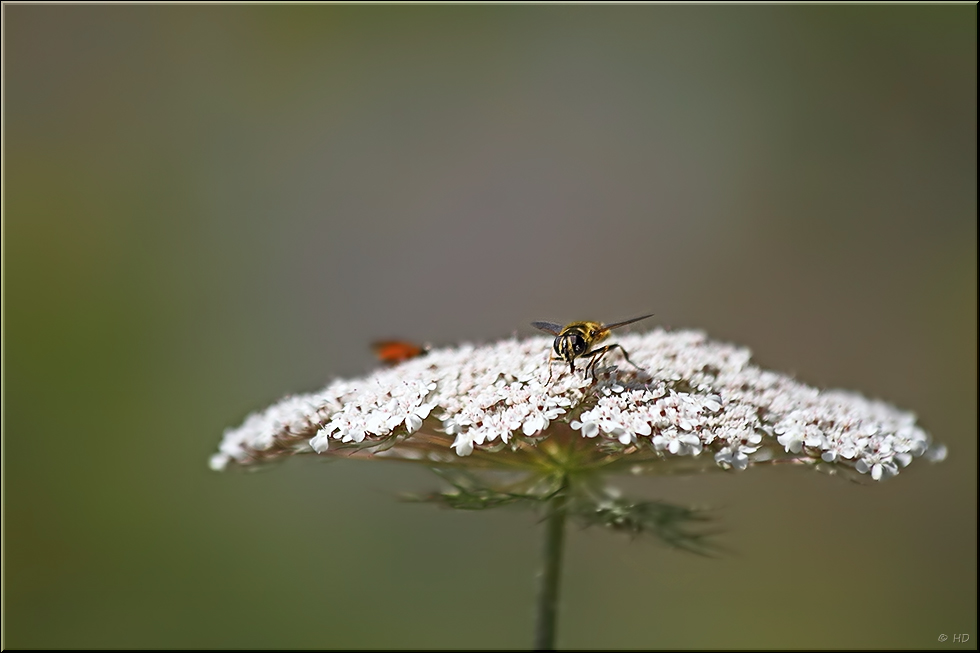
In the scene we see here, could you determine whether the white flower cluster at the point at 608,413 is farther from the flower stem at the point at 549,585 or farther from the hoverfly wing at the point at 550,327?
the flower stem at the point at 549,585

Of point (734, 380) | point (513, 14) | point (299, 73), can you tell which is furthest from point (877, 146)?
point (734, 380)

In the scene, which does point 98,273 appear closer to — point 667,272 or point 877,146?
point 667,272

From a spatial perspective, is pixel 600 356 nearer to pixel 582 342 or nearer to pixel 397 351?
pixel 582 342

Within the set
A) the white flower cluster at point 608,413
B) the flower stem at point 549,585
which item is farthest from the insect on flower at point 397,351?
the flower stem at point 549,585

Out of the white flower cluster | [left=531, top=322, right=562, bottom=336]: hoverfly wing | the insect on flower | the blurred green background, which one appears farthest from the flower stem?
the blurred green background

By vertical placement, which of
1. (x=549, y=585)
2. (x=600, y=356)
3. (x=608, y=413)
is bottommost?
(x=549, y=585)

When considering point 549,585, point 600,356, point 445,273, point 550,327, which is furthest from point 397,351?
point 445,273

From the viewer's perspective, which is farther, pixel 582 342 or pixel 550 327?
pixel 550 327
